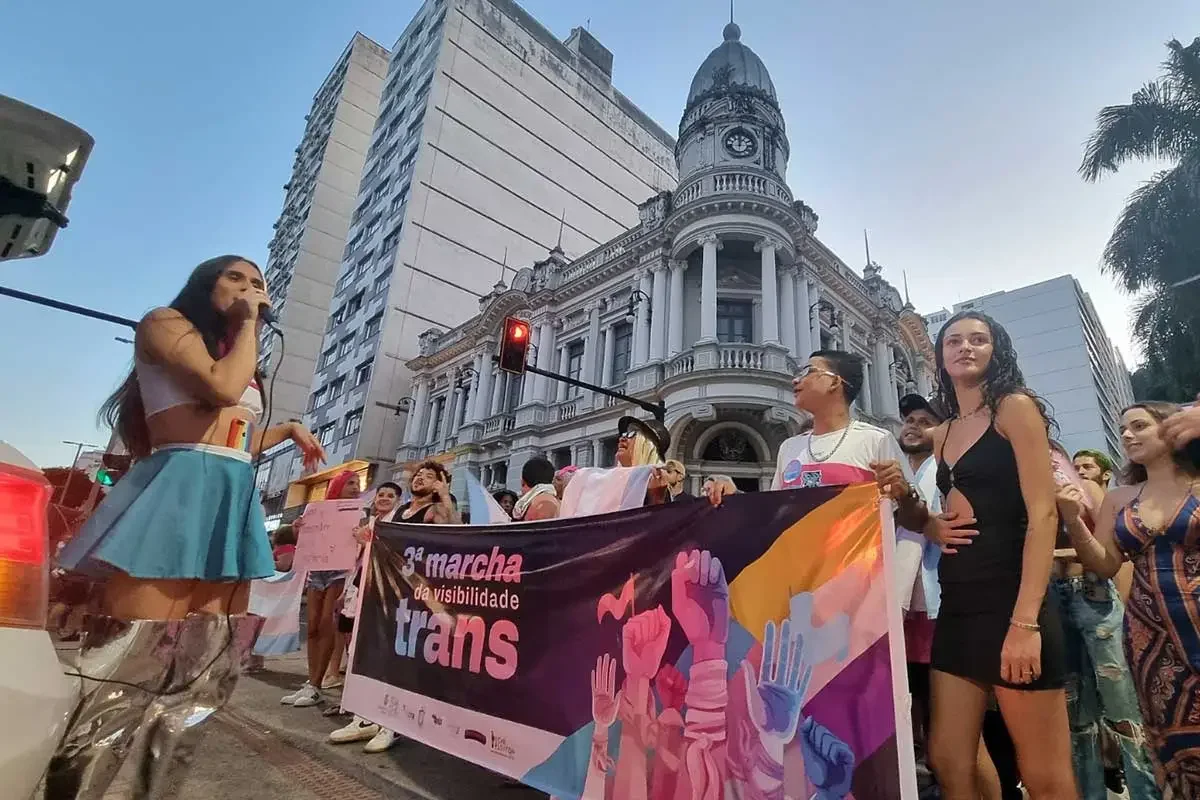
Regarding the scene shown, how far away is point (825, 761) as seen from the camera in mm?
1928

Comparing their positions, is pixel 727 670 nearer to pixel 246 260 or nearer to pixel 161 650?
pixel 161 650

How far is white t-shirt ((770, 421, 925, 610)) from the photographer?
2.72 meters

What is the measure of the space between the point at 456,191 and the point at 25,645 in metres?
33.3

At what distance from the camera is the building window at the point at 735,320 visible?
1756 cm

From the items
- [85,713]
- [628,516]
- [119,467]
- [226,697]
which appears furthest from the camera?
[628,516]

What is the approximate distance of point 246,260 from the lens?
212cm

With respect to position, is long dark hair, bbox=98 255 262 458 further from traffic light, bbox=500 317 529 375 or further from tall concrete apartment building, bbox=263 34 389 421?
tall concrete apartment building, bbox=263 34 389 421

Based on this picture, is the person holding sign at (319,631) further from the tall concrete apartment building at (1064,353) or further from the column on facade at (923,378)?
the tall concrete apartment building at (1064,353)

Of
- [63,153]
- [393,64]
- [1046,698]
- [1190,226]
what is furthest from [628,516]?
[393,64]

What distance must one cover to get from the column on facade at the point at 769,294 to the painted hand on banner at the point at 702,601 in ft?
47.0

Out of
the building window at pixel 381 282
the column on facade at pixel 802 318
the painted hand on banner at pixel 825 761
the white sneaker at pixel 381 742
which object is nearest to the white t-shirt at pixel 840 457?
the painted hand on banner at pixel 825 761

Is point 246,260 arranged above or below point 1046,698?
above

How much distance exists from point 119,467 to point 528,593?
202 centimetres

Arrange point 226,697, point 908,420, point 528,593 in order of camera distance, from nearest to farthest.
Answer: point 226,697 → point 528,593 → point 908,420
